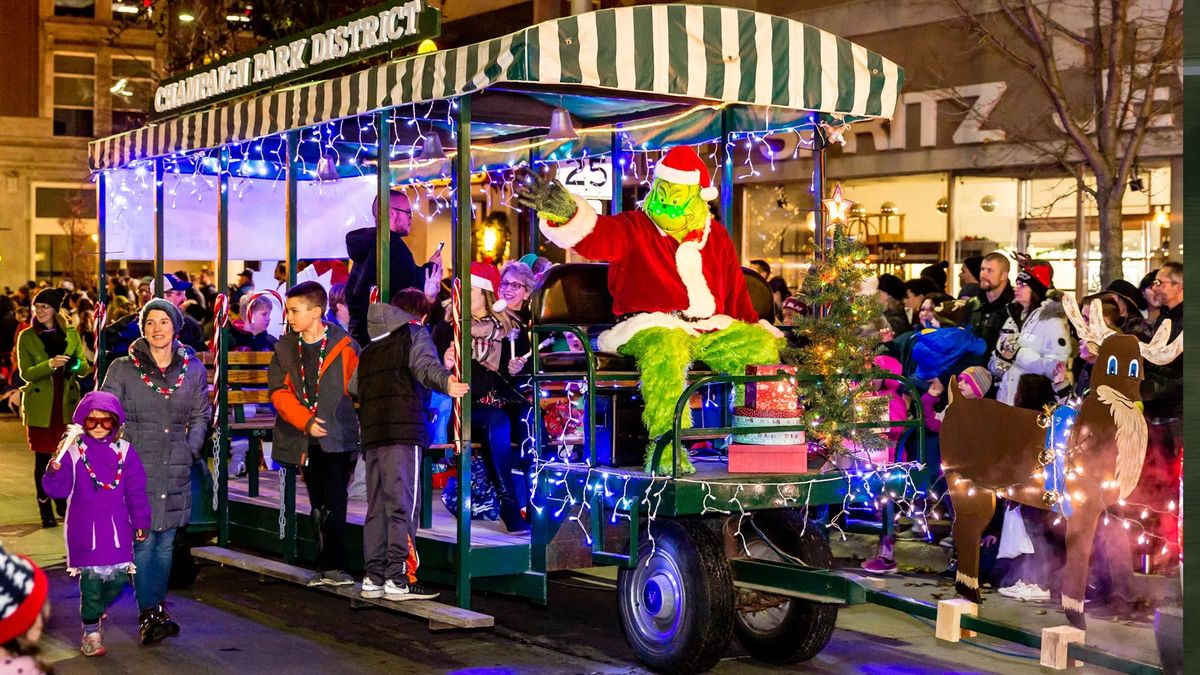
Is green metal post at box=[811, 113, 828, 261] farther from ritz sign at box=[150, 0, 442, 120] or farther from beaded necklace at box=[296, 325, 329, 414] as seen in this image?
beaded necklace at box=[296, 325, 329, 414]

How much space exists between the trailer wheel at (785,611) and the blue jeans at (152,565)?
129 inches

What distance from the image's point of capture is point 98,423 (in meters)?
8.00

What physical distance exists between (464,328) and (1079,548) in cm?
347

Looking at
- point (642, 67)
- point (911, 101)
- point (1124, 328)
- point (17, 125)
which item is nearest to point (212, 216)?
point (642, 67)

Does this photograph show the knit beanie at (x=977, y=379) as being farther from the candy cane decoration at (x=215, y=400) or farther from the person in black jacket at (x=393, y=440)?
the candy cane decoration at (x=215, y=400)

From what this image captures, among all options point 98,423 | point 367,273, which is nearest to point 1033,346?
point 367,273

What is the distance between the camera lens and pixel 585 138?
37.2ft

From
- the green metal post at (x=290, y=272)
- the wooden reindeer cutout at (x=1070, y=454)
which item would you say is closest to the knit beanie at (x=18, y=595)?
the wooden reindeer cutout at (x=1070, y=454)

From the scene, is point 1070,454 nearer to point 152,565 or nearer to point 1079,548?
point 1079,548

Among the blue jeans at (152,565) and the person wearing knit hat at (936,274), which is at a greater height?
the person wearing knit hat at (936,274)

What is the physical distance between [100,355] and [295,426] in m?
3.42

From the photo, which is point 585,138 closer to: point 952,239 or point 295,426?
point 295,426

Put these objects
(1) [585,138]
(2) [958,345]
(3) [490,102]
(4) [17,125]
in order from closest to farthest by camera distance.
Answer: (3) [490,102], (2) [958,345], (1) [585,138], (4) [17,125]

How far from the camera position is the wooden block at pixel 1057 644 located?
681cm
